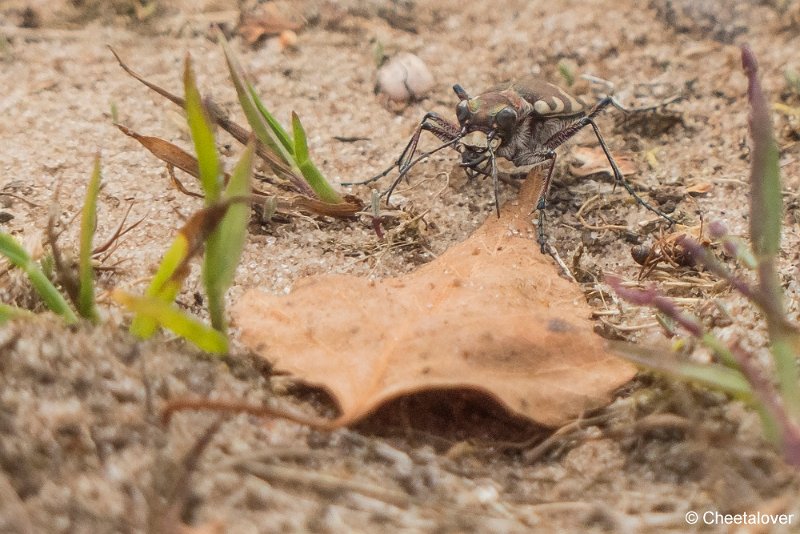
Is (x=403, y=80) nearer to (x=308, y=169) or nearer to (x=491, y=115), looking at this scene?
(x=491, y=115)

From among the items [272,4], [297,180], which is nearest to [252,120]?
[297,180]

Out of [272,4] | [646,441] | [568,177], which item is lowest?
[646,441]

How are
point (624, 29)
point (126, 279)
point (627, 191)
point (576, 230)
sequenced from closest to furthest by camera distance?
point (126, 279)
point (576, 230)
point (627, 191)
point (624, 29)

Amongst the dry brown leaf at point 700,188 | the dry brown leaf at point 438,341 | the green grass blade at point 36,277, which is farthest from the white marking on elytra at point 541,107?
the green grass blade at point 36,277

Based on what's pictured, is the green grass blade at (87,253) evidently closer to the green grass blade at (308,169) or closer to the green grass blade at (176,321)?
the green grass blade at (176,321)

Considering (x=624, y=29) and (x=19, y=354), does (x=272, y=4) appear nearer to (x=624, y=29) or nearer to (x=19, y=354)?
(x=624, y=29)

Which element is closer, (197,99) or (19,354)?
(19,354)
